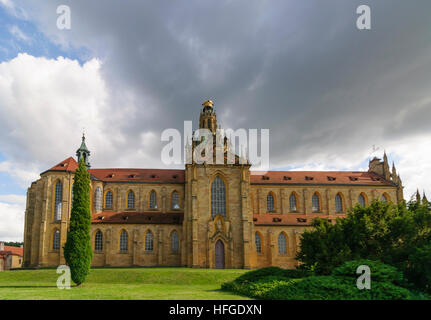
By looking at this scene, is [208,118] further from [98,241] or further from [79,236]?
[79,236]

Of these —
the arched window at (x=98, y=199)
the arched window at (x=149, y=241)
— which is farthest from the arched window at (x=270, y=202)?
the arched window at (x=98, y=199)

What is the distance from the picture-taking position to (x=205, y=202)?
183 feet

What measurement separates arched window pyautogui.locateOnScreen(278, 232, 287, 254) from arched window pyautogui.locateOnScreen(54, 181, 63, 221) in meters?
34.8

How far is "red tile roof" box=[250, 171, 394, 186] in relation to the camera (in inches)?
2579

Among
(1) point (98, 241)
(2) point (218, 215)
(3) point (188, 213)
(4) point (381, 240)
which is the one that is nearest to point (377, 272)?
(4) point (381, 240)

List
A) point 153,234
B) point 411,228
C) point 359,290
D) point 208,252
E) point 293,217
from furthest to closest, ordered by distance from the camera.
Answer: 1. point 293,217
2. point 153,234
3. point 208,252
4. point 411,228
5. point 359,290

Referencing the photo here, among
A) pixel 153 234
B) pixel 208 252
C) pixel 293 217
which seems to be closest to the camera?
pixel 208 252

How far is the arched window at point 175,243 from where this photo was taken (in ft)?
187

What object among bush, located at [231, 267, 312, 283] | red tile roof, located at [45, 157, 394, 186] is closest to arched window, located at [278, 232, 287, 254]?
red tile roof, located at [45, 157, 394, 186]

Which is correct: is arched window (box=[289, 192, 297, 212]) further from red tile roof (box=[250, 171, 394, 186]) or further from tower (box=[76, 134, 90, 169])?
tower (box=[76, 134, 90, 169])

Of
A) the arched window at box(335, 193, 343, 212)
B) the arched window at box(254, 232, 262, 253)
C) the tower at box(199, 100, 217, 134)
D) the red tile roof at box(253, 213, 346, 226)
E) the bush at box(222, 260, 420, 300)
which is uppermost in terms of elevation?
the tower at box(199, 100, 217, 134)
